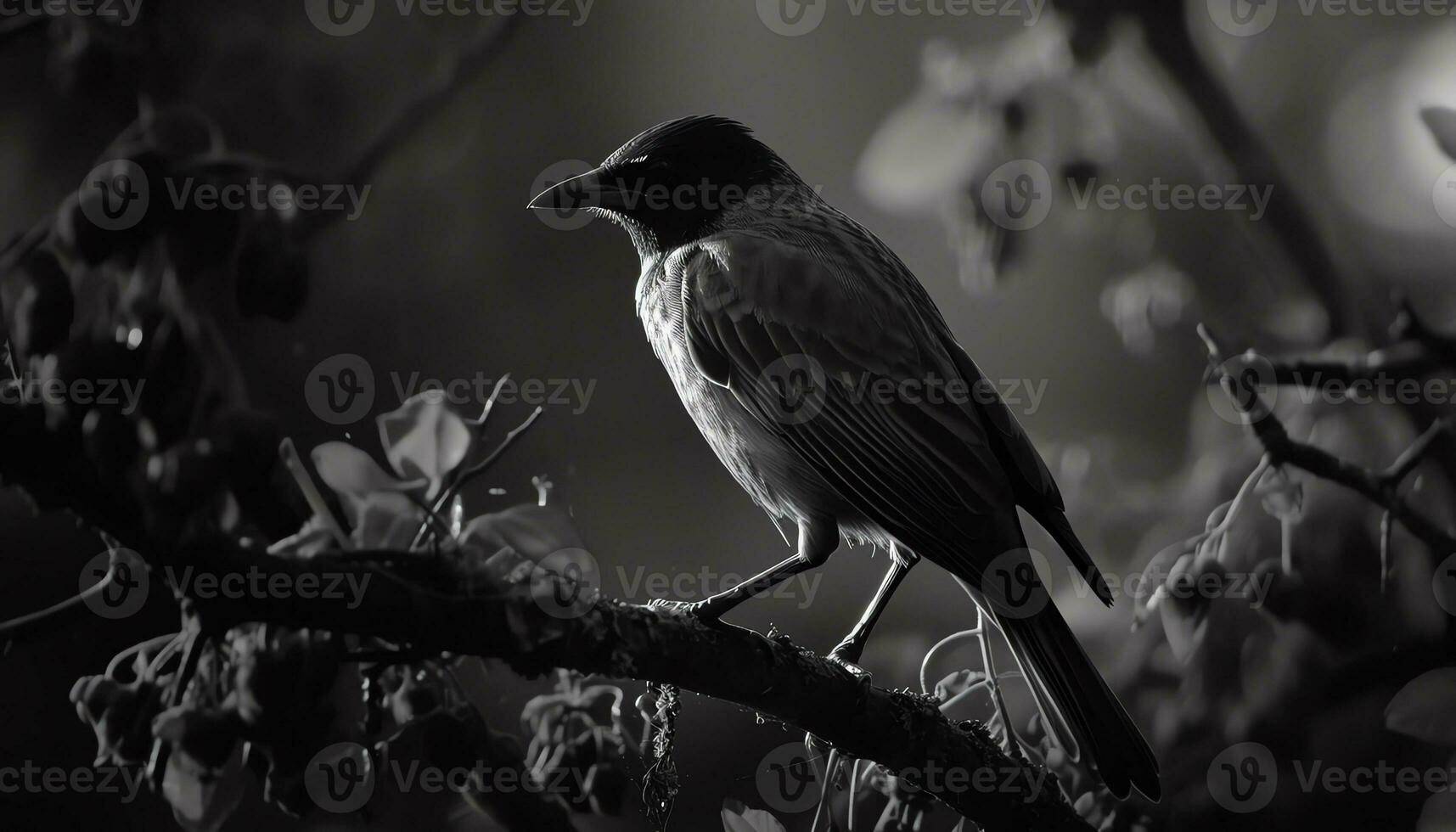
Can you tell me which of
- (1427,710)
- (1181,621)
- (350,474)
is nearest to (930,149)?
(1181,621)

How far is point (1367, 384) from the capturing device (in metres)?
1.54

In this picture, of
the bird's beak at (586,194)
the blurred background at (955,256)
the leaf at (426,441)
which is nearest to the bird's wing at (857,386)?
the bird's beak at (586,194)

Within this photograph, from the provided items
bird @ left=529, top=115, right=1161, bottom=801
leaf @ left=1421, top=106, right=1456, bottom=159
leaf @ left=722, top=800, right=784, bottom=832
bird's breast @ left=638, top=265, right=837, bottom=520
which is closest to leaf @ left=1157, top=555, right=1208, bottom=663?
bird @ left=529, top=115, right=1161, bottom=801

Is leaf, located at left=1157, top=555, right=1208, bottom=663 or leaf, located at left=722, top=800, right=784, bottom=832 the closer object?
leaf, located at left=722, top=800, right=784, bottom=832

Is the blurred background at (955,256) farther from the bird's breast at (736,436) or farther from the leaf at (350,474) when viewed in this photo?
the leaf at (350,474)

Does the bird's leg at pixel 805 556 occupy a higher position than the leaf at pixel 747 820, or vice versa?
the bird's leg at pixel 805 556

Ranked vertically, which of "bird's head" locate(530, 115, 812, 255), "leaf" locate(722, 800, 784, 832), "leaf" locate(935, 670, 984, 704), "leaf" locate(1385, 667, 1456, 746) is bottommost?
"leaf" locate(1385, 667, 1456, 746)

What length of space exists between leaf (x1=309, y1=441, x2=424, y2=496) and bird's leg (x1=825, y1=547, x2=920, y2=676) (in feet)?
2.23

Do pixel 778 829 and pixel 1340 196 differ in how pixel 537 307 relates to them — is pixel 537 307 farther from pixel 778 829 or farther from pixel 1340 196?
pixel 1340 196

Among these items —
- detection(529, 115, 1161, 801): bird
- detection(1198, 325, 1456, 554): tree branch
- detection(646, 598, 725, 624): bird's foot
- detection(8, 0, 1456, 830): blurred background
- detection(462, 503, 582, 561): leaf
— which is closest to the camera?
detection(462, 503, 582, 561): leaf

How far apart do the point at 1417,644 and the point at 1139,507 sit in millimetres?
411

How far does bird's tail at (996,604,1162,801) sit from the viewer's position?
1.13 meters

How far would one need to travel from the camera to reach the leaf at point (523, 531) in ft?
2.91

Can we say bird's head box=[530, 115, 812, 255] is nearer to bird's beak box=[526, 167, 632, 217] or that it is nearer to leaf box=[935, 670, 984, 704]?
bird's beak box=[526, 167, 632, 217]
